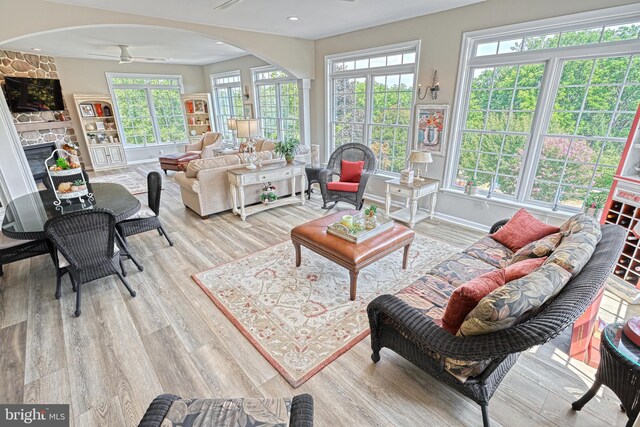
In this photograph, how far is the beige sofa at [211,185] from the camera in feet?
14.8

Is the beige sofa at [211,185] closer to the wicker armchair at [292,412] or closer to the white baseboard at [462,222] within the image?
the white baseboard at [462,222]

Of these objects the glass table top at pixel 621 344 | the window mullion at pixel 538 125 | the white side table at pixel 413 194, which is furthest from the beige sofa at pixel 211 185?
the glass table top at pixel 621 344

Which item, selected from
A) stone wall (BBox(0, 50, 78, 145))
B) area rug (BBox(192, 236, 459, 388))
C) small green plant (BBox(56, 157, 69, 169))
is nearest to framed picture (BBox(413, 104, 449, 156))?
area rug (BBox(192, 236, 459, 388))

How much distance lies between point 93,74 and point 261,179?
704 cm

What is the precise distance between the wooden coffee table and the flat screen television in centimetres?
769

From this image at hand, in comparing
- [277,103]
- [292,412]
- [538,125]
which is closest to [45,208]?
[292,412]

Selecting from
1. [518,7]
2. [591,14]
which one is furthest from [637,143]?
[518,7]

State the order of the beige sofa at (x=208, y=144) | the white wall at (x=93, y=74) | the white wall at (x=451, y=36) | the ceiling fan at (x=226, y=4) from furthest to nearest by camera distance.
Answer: the beige sofa at (x=208, y=144) < the white wall at (x=93, y=74) < the ceiling fan at (x=226, y=4) < the white wall at (x=451, y=36)

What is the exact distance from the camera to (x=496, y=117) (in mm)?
3891

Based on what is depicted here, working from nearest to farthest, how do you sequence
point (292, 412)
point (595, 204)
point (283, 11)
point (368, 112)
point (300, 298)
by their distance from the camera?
point (292, 412) < point (300, 298) < point (595, 204) < point (283, 11) < point (368, 112)

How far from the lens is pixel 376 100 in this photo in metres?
5.13

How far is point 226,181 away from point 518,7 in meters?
4.50

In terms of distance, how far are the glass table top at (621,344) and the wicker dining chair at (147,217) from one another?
3.98 m

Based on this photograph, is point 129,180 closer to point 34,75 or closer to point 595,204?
point 34,75
